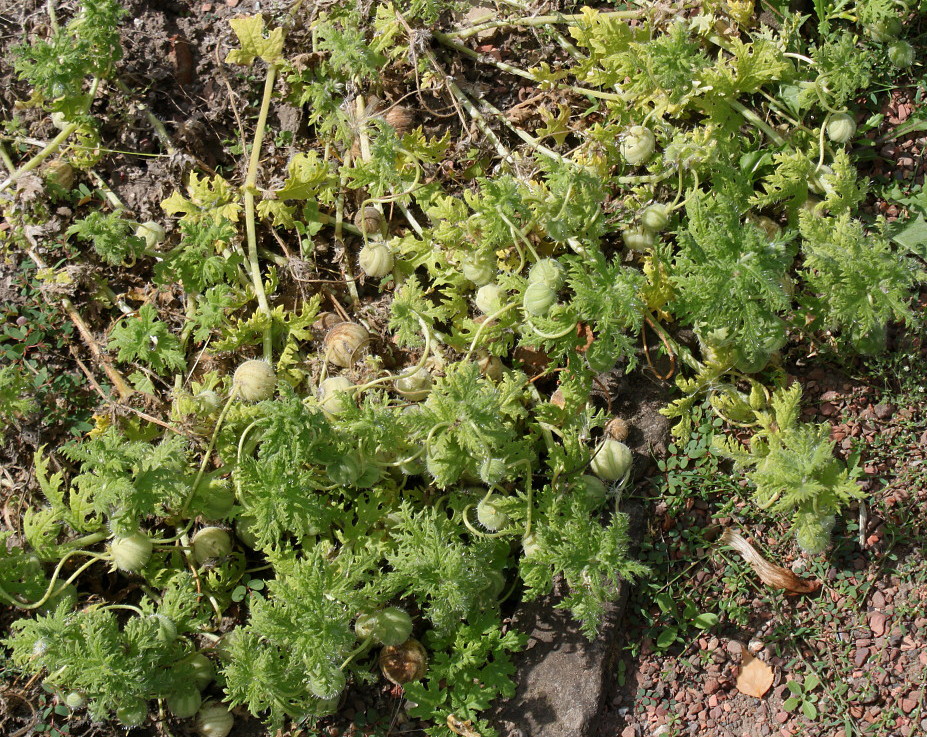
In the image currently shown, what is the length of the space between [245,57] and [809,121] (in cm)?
251

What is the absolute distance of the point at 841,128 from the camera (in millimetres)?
3609

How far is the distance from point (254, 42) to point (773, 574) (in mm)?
3107

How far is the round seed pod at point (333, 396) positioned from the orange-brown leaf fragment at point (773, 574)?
5.38 ft

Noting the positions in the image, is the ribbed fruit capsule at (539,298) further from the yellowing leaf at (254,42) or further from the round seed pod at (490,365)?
the yellowing leaf at (254,42)

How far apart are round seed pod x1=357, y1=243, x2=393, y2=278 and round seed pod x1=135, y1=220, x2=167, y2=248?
2.90ft

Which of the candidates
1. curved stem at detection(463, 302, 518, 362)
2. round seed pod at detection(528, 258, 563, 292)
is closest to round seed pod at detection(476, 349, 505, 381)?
curved stem at detection(463, 302, 518, 362)

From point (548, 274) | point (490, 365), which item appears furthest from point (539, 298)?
point (490, 365)

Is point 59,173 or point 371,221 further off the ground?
point 59,173

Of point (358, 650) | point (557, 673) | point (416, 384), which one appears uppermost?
point (416, 384)

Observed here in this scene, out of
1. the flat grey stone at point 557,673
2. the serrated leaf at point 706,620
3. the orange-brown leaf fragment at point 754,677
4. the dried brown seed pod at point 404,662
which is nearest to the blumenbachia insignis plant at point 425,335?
the dried brown seed pod at point 404,662

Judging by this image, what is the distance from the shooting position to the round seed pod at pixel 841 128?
3609mm

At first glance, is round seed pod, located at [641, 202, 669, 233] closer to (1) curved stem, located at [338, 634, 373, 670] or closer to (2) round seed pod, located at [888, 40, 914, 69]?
(2) round seed pod, located at [888, 40, 914, 69]

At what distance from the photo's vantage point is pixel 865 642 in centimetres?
331

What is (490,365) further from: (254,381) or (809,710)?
(809,710)
